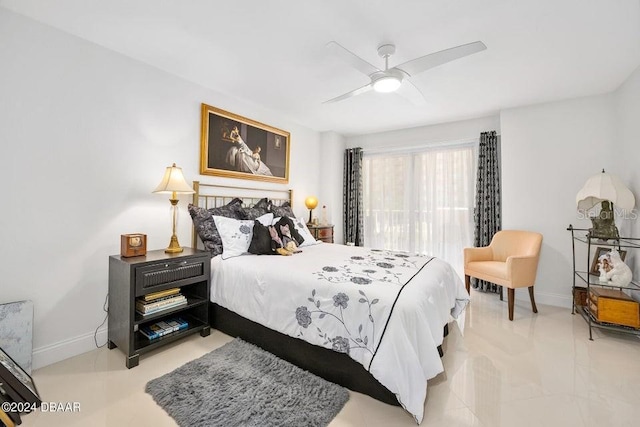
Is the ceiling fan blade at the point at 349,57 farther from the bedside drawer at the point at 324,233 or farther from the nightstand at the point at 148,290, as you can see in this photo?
the bedside drawer at the point at 324,233

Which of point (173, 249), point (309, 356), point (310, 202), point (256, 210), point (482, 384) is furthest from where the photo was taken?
point (310, 202)

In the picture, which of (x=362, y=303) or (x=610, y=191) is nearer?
(x=362, y=303)

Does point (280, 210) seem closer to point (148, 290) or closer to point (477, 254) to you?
point (148, 290)

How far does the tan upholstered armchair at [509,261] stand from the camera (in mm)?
2955

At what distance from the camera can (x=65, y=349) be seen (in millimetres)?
2139

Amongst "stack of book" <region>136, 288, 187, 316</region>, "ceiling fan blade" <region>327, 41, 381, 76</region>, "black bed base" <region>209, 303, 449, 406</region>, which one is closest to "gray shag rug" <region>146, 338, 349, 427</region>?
"black bed base" <region>209, 303, 449, 406</region>

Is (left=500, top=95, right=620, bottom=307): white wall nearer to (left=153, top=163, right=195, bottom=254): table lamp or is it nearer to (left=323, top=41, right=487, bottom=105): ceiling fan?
(left=323, top=41, right=487, bottom=105): ceiling fan

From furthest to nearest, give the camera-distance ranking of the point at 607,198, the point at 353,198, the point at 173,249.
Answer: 1. the point at 353,198
2. the point at 607,198
3. the point at 173,249

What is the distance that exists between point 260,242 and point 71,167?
1.65 m

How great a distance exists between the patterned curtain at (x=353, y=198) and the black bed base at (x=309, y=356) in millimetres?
2615

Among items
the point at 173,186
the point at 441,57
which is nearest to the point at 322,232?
the point at 173,186

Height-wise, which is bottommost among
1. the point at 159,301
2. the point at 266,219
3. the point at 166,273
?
the point at 159,301

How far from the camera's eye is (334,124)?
443 cm

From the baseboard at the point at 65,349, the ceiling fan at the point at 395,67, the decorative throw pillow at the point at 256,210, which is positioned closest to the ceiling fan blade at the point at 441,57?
the ceiling fan at the point at 395,67
